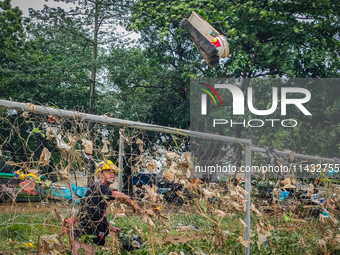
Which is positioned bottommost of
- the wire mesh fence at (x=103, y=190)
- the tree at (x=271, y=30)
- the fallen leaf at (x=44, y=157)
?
the wire mesh fence at (x=103, y=190)

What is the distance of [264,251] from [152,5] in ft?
34.0

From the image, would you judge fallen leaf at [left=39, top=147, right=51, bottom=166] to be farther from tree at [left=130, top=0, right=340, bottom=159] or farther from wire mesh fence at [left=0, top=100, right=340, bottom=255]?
tree at [left=130, top=0, right=340, bottom=159]

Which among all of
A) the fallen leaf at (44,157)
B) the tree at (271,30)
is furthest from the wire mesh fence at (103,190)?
the tree at (271,30)

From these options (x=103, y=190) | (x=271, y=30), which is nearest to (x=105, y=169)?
(x=103, y=190)

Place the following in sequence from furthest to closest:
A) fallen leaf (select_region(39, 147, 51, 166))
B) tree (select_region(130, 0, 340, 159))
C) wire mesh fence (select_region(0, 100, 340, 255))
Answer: tree (select_region(130, 0, 340, 159)), wire mesh fence (select_region(0, 100, 340, 255)), fallen leaf (select_region(39, 147, 51, 166))

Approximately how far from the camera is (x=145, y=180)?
2416 millimetres

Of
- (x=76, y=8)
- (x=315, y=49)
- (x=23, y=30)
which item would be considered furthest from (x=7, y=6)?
(x=315, y=49)

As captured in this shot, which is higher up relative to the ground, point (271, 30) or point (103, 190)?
point (271, 30)

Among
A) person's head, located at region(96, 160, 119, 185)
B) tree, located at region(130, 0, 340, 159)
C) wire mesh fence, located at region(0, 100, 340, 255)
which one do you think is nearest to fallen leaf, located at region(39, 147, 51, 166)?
wire mesh fence, located at region(0, 100, 340, 255)

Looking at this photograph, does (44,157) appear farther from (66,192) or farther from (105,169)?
(105,169)

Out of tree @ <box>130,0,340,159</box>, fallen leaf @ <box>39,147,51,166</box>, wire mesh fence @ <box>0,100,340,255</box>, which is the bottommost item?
wire mesh fence @ <box>0,100,340,255</box>

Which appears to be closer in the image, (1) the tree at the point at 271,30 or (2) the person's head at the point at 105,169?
(2) the person's head at the point at 105,169

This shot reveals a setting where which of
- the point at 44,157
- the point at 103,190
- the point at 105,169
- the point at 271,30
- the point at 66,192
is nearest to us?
the point at 44,157

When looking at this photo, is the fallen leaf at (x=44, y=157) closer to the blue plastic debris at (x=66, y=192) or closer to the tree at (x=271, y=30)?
the blue plastic debris at (x=66, y=192)
